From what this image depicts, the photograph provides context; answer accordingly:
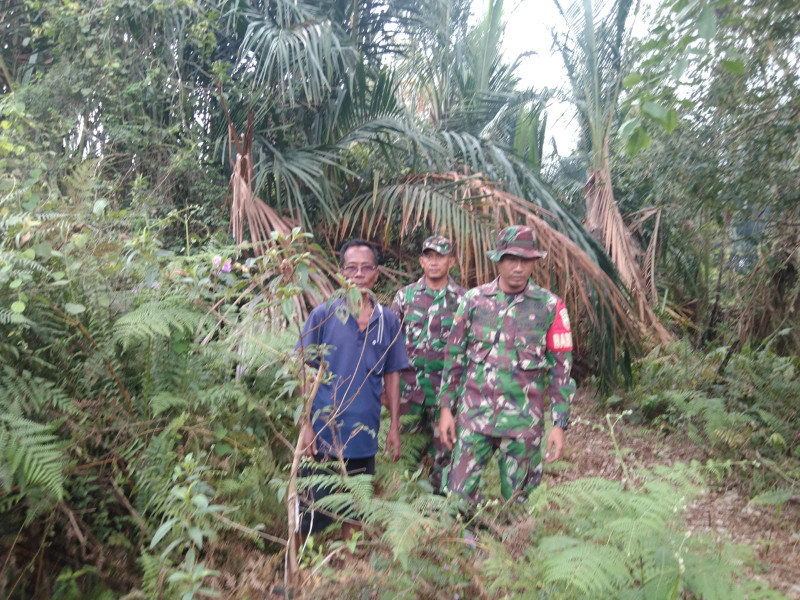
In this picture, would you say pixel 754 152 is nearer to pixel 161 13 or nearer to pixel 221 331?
pixel 221 331

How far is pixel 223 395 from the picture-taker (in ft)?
9.71

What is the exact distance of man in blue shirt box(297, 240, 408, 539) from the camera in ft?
9.58

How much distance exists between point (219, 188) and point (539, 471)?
4.19m

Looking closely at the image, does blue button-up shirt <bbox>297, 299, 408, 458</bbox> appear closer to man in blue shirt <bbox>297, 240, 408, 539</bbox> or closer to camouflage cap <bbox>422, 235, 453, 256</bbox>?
man in blue shirt <bbox>297, 240, 408, 539</bbox>

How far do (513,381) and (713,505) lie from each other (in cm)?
241

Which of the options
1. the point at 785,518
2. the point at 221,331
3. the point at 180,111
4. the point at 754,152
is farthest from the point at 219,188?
the point at 785,518

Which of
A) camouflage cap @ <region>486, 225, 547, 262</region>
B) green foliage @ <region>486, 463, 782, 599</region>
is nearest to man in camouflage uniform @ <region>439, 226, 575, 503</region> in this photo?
camouflage cap @ <region>486, 225, 547, 262</region>

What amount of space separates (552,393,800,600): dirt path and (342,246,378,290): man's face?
4.32 feet

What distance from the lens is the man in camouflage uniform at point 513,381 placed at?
3.15 metres

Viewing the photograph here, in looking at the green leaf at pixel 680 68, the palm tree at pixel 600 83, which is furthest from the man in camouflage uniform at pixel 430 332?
the palm tree at pixel 600 83

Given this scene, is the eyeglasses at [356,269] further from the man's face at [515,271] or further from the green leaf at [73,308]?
the green leaf at [73,308]

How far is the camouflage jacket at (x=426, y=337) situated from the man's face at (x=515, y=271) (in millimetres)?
785

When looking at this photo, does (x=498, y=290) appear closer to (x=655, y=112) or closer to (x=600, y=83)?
(x=655, y=112)

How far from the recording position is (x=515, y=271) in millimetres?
3246
